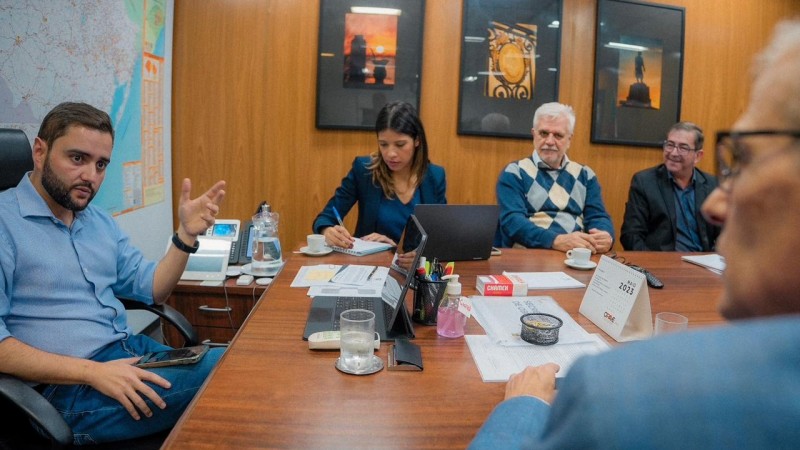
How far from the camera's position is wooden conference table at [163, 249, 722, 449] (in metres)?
0.85

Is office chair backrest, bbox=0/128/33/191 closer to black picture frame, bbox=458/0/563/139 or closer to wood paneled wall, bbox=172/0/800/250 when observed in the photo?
wood paneled wall, bbox=172/0/800/250

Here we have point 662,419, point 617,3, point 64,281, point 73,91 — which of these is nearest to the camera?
point 662,419

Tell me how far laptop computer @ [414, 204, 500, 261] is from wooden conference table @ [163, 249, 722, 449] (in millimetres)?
602

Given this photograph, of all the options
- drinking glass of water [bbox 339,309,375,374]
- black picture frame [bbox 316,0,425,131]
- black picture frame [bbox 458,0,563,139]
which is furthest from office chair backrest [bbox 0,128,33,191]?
black picture frame [bbox 458,0,563,139]

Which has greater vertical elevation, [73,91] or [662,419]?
[73,91]

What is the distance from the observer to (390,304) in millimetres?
1437

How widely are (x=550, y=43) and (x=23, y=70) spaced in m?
3.09

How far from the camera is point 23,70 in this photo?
1.93 m

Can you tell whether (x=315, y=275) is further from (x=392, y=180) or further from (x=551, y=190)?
(x=551, y=190)

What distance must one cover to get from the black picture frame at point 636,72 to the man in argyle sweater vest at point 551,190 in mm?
1152

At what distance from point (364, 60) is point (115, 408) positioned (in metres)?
2.69

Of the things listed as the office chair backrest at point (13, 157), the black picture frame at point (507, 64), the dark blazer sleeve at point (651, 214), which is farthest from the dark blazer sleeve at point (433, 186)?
the office chair backrest at point (13, 157)

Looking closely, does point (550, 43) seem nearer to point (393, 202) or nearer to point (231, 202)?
point (393, 202)

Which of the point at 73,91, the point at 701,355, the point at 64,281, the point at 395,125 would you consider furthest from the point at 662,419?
the point at 73,91
